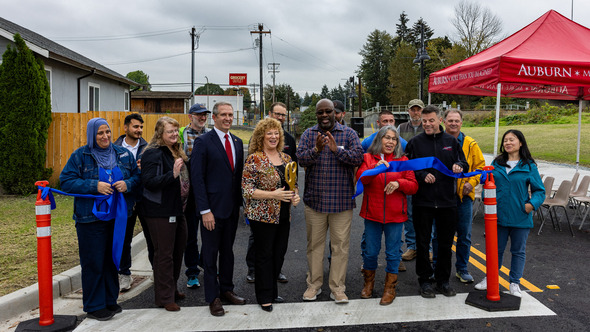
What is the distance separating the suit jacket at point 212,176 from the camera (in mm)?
4168

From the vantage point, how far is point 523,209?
456 cm

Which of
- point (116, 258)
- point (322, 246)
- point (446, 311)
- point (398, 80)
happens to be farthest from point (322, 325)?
point (398, 80)

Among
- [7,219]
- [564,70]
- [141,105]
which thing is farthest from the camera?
[141,105]

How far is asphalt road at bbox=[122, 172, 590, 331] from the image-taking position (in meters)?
3.86

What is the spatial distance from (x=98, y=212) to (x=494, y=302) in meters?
4.00

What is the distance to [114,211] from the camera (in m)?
4.15

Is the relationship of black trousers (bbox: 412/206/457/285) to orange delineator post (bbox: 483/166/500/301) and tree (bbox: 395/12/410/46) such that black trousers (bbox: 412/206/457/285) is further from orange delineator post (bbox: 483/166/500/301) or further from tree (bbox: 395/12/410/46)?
tree (bbox: 395/12/410/46)

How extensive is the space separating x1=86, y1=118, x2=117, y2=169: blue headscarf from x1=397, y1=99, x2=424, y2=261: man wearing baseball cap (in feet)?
12.8

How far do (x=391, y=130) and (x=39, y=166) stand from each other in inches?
365

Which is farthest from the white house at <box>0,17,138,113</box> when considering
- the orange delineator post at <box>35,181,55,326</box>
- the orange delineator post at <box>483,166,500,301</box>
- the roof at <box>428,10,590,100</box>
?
the orange delineator post at <box>483,166,500,301</box>

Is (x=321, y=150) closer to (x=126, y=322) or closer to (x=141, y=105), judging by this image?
(x=126, y=322)

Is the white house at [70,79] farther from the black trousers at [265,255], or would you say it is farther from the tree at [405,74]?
the tree at [405,74]

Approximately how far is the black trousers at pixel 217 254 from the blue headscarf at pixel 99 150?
1.13 m

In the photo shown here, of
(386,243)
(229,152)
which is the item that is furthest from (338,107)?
(386,243)
